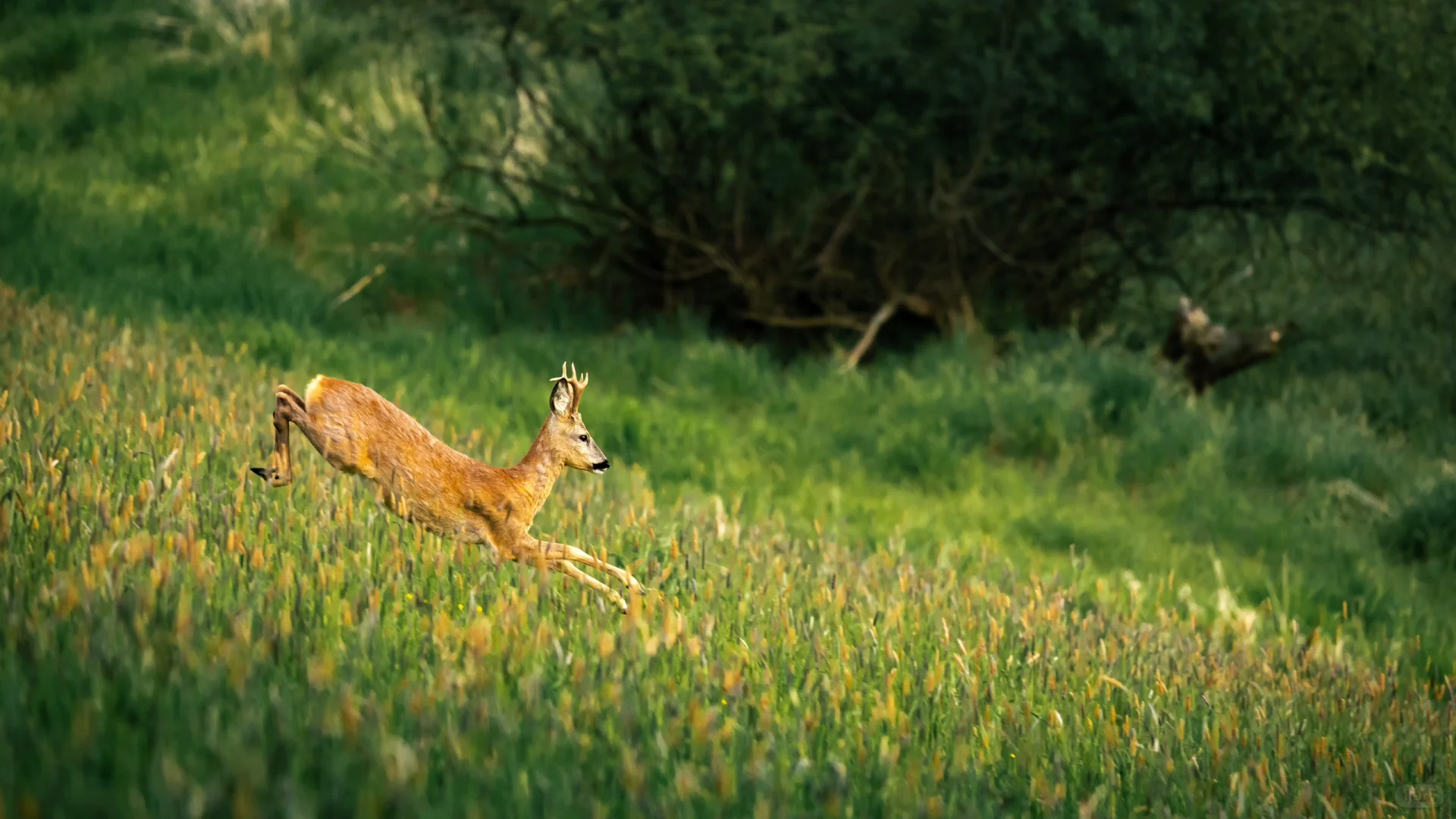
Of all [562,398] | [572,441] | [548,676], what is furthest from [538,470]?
[548,676]

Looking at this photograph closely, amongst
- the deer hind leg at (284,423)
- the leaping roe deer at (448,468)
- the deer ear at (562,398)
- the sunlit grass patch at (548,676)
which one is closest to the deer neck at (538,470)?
the leaping roe deer at (448,468)

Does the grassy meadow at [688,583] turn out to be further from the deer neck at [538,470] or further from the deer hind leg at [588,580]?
the deer neck at [538,470]

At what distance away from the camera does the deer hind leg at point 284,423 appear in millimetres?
3639

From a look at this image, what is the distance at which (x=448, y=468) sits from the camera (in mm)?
3895

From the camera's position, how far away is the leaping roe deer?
375 cm

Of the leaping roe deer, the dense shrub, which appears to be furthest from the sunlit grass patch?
the dense shrub

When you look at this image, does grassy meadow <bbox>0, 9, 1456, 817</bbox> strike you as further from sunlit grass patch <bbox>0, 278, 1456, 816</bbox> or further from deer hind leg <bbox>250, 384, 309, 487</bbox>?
deer hind leg <bbox>250, 384, 309, 487</bbox>

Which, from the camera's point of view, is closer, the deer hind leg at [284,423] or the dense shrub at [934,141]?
the deer hind leg at [284,423]

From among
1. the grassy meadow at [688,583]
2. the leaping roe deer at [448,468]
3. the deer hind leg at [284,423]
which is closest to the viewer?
the grassy meadow at [688,583]

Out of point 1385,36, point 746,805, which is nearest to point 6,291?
point 746,805

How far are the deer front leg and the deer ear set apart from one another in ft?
1.25

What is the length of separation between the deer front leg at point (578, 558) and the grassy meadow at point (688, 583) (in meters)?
0.09

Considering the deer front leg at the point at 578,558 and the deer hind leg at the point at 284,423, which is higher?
the deer hind leg at the point at 284,423

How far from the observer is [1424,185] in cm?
1298
